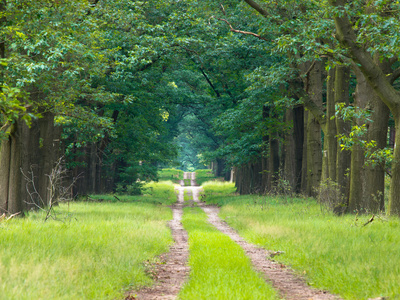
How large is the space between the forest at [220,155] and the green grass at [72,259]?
4 cm

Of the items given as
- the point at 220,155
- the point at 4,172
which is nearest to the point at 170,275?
the point at 4,172

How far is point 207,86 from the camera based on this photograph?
33000 mm

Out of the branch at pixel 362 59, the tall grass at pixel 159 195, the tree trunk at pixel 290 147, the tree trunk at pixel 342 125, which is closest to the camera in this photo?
the branch at pixel 362 59

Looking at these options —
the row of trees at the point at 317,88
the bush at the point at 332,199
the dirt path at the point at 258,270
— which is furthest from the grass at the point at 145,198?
the dirt path at the point at 258,270

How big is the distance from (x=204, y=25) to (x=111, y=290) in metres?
16.0

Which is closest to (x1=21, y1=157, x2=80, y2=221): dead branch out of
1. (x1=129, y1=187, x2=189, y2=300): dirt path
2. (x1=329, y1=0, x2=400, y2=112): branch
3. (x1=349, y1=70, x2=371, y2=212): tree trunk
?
(x1=129, y1=187, x2=189, y2=300): dirt path

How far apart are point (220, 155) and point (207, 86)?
773 cm

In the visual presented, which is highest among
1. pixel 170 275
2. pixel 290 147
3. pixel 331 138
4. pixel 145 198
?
pixel 331 138

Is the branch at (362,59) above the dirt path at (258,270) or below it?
above

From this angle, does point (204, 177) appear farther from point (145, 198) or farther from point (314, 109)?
point (314, 109)

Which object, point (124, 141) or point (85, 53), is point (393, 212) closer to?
point (85, 53)

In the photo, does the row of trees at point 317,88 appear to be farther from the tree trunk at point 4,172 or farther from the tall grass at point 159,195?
the tree trunk at point 4,172

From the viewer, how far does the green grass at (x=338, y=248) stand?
6.09 meters

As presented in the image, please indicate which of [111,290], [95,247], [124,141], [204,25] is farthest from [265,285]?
[124,141]
